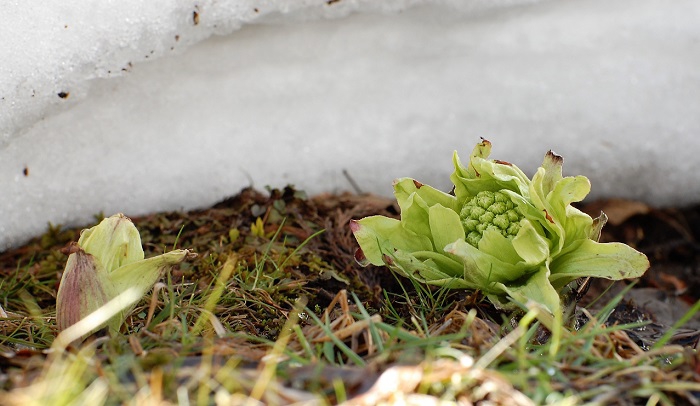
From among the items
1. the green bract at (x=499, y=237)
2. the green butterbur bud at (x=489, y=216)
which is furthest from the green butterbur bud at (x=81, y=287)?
the green butterbur bud at (x=489, y=216)

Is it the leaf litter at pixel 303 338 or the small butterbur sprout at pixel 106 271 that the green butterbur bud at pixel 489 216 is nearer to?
the leaf litter at pixel 303 338

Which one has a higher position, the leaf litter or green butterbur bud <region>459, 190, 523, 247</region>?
green butterbur bud <region>459, 190, 523, 247</region>

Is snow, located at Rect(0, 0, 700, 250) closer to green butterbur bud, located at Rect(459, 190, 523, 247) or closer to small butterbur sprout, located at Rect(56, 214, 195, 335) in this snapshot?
small butterbur sprout, located at Rect(56, 214, 195, 335)

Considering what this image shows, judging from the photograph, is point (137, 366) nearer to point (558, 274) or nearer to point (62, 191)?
point (558, 274)

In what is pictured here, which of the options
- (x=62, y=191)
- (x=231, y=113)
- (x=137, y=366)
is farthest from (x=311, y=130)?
(x=137, y=366)

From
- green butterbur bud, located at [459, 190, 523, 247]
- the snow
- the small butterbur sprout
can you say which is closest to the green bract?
green butterbur bud, located at [459, 190, 523, 247]

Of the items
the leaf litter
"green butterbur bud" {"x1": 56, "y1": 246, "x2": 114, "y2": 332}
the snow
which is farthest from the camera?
the snow
